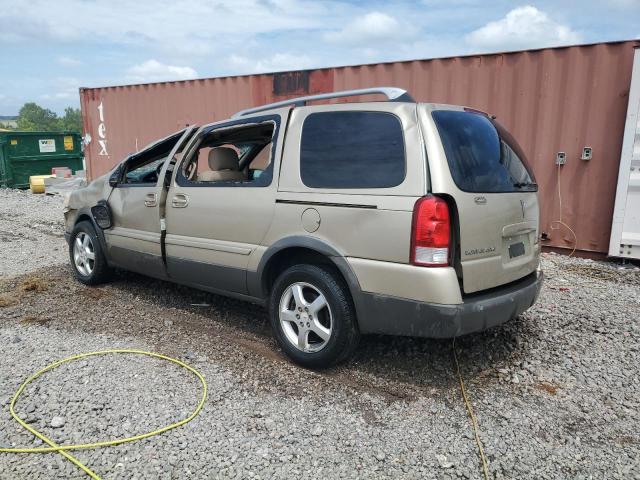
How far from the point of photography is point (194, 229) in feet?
13.3

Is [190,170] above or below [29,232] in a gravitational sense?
above

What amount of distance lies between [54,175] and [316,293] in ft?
45.7

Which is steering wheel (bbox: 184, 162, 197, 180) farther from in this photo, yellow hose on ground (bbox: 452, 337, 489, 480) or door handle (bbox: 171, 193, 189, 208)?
yellow hose on ground (bbox: 452, 337, 489, 480)

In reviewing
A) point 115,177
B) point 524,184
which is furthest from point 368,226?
point 115,177

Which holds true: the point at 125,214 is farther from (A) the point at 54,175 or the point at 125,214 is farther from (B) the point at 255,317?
(A) the point at 54,175

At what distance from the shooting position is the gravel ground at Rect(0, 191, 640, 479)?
7.98ft

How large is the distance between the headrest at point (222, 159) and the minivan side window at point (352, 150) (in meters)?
1.17

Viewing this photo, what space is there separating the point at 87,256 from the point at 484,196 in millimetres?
4216

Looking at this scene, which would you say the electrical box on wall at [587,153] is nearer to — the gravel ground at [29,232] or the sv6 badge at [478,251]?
the sv6 badge at [478,251]

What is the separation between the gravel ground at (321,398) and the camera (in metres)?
2.43

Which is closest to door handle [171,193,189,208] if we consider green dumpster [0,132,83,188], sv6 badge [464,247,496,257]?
sv6 badge [464,247,496,257]

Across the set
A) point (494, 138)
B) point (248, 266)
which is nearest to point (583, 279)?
point (494, 138)

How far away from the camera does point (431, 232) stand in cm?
273

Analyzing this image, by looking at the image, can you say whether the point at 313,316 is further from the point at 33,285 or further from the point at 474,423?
the point at 33,285
